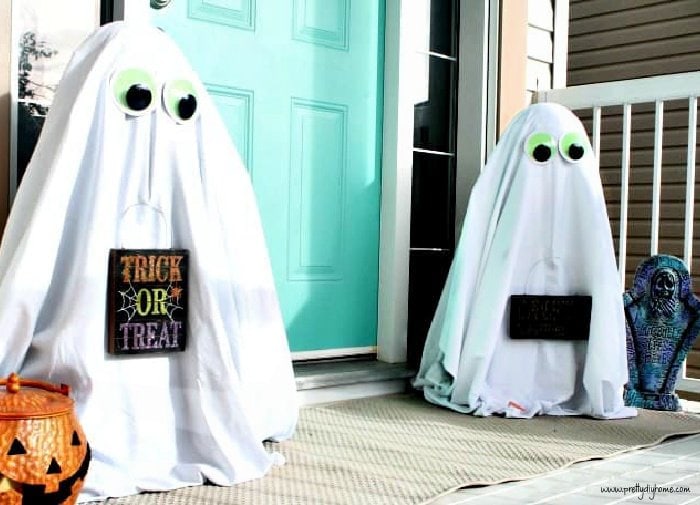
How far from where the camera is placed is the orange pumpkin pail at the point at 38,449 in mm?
1529

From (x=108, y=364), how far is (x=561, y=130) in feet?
6.11

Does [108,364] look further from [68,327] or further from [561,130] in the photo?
[561,130]

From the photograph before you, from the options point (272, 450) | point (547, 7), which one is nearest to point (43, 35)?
point (272, 450)

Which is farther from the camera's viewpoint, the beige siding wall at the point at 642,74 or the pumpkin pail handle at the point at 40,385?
the beige siding wall at the point at 642,74

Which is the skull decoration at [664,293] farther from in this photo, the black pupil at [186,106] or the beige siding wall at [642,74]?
the beige siding wall at [642,74]

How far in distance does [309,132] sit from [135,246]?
3.96 feet

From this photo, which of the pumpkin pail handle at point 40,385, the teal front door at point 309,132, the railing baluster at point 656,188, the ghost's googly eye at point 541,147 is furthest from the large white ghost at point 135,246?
the railing baluster at point 656,188

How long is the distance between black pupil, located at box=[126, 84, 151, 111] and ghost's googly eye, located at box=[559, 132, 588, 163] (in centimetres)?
162

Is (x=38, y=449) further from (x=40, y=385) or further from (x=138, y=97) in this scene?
(x=138, y=97)

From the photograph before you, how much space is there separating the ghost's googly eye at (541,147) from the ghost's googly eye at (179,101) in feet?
4.64

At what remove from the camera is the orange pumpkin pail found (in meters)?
1.53

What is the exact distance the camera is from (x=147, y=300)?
206 cm

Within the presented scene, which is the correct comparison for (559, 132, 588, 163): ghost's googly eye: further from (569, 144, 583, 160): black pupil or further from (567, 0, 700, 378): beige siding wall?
(567, 0, 700, 378): beige siding wall

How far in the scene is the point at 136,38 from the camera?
210 centimetres
